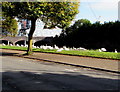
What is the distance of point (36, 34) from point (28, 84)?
4998 centimetres

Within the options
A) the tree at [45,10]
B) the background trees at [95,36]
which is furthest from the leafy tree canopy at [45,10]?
the background trees at [95,36]

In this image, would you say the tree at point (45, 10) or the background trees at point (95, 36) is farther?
the background trees at point (95, 36)

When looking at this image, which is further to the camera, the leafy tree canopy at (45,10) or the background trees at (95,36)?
the background trees at (95,36)

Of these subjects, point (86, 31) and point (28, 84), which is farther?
point (86, 31)

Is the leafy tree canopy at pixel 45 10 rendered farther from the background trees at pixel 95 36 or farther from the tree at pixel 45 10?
the background trees at pixel 95 36

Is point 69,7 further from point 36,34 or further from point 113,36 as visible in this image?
point 36,34

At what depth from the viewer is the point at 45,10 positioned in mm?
15773

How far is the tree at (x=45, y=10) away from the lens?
15.1 meters

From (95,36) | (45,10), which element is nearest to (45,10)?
(45,10)

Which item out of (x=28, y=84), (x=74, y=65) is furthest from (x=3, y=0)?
(x=28, y=84)

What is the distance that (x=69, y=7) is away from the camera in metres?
16.7

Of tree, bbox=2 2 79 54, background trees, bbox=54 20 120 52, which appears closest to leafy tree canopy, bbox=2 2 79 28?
tree, bbox=2 2 79 54

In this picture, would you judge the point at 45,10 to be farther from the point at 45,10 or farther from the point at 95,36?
the point at 95,36

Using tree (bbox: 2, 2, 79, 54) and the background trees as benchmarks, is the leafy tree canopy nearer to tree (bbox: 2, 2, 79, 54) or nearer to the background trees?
tree (bbox: 2, 2, 79, 54)
